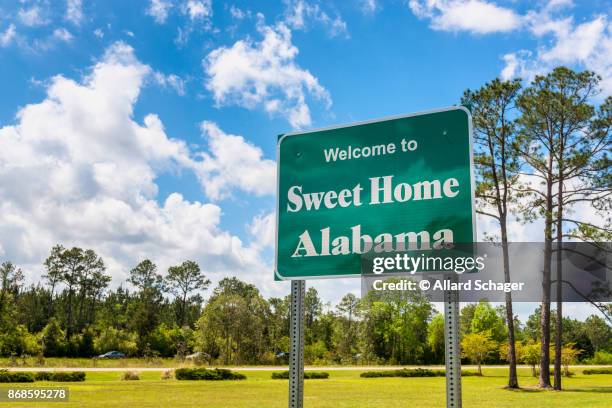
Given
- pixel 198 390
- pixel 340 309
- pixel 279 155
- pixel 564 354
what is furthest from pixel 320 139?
pixel 340 309

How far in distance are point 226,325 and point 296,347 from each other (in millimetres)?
45754

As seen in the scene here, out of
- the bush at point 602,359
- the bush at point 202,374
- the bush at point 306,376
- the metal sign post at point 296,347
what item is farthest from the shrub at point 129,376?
the bush at point 602,359

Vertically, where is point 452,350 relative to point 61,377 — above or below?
above

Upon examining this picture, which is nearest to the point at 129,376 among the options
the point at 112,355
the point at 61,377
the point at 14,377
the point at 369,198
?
the point at 61,377

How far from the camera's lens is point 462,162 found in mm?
3170

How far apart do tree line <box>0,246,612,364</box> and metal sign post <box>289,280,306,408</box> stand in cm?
3889

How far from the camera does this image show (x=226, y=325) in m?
47.9

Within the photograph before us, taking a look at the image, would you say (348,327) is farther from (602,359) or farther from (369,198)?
(369,198)

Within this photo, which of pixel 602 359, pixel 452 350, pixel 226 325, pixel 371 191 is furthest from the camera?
pixel 602 359

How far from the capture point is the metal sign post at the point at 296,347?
138 inches

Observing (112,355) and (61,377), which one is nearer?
(61,377)

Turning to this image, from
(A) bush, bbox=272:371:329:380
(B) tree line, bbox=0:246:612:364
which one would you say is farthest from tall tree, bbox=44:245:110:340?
(A) bush, bbox=272:371:329:380

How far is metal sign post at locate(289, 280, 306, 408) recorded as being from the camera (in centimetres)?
351

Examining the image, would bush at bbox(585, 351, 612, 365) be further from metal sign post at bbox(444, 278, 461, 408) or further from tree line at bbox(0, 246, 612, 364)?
metal sign post at bbox(444, 278, 461, 408)
